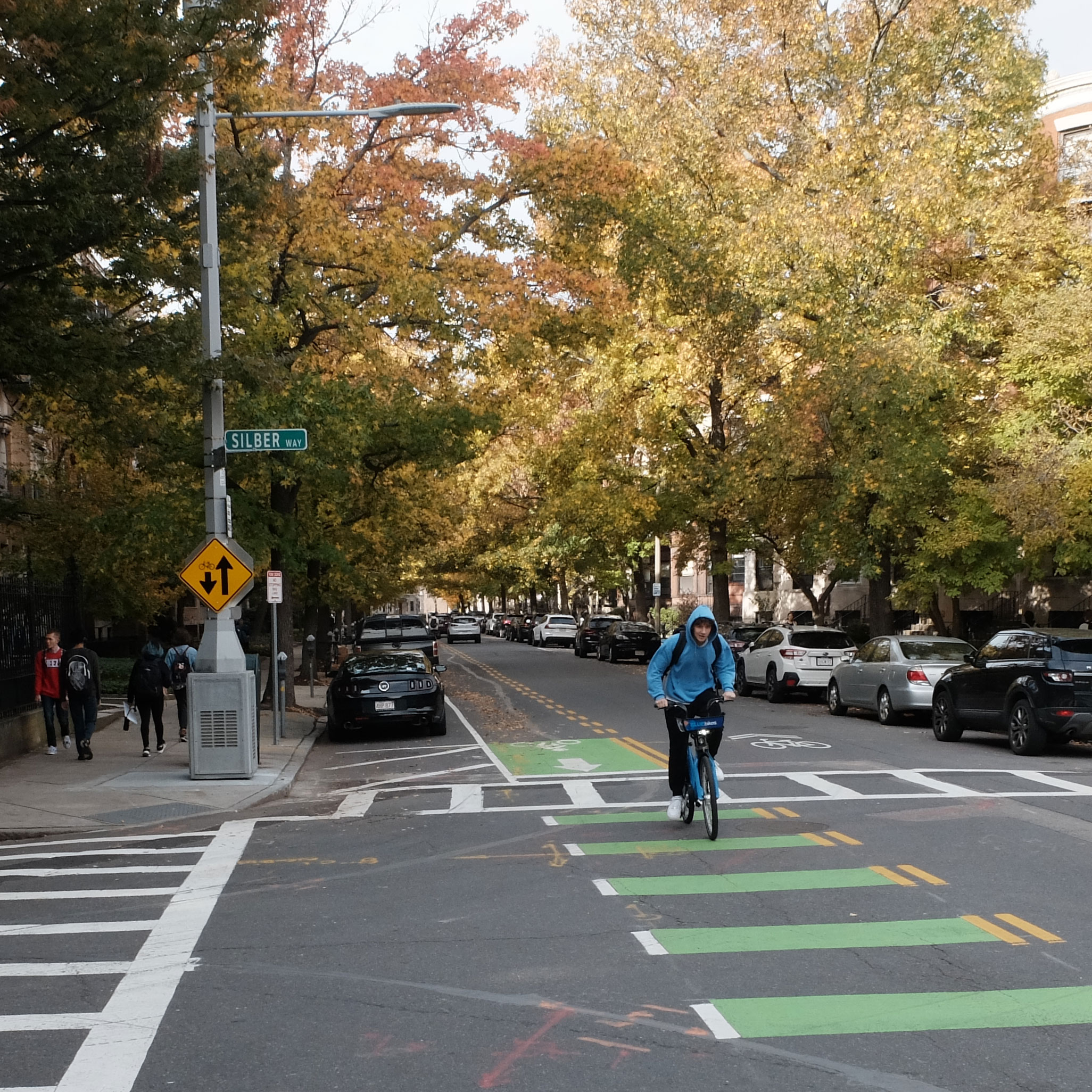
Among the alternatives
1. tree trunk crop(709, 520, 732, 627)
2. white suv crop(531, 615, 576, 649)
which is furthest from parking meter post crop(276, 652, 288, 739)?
white suv crop(531, 615, 576, 649)

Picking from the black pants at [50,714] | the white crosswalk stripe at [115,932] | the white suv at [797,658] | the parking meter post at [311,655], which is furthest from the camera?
the parking meter post at [311,655]

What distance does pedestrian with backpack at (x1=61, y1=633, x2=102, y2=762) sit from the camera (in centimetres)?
1736

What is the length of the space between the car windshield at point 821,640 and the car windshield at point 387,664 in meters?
8.75

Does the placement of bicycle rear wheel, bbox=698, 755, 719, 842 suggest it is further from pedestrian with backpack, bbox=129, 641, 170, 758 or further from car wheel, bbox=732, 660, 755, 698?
car wheel, bbox=732, 660, 755, 698

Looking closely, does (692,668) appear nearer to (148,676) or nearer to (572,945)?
(572,945)

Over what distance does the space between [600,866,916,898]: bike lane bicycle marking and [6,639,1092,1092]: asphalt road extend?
0.11ft

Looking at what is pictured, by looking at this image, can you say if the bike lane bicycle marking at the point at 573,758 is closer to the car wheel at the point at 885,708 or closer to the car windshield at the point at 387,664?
the car windshield at the point at 387,664

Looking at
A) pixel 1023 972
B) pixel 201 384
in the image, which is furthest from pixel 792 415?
pixel 1023 972

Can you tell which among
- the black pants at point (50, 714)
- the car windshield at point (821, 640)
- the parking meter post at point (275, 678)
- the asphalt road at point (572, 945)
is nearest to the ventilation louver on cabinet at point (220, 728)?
the asphalt road at point (572, 945)

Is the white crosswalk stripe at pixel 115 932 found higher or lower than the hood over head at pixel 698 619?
lower

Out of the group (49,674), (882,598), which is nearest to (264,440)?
(49,674)

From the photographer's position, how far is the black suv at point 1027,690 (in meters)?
16.4

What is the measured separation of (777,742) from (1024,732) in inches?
132

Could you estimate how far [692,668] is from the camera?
11078 mm
